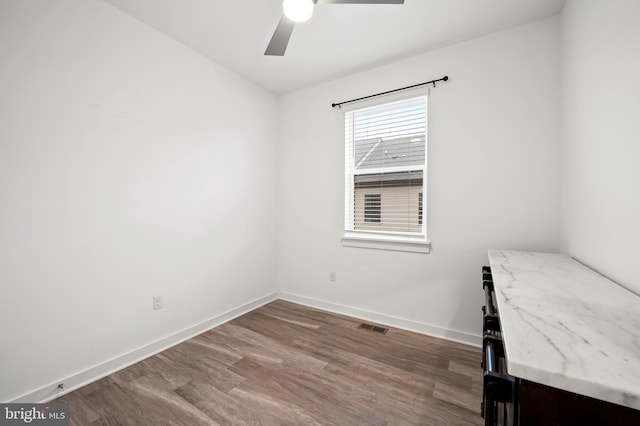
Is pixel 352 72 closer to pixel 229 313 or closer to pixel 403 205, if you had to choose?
pixel 403 205

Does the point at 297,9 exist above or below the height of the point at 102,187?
above

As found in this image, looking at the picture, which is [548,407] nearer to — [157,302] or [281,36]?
[281,36]

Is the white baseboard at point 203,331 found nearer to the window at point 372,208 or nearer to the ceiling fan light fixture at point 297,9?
the window at point 372,208

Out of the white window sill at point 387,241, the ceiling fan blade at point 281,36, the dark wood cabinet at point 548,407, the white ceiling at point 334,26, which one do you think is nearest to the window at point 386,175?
the white window sill at point 387,241

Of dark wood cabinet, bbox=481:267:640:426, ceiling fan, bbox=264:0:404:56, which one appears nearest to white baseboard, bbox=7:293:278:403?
dark wood cabinet, bbox=481:267:640:426

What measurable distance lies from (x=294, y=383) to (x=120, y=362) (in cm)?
137

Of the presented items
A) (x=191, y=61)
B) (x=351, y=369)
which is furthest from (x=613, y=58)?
(x=191, y=61)

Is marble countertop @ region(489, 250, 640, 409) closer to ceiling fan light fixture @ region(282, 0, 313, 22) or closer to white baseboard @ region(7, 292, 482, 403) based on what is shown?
white baseboard @ region(7, 292, 482, 403)

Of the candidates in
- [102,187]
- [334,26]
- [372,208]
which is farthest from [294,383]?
[334,26]

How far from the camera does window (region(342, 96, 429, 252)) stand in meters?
2.61

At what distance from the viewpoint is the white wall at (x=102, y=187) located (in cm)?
158

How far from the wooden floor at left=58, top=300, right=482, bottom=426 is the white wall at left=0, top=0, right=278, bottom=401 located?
1.27ft

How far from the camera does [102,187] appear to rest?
1920 millimetres

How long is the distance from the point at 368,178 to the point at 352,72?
1.18 m
